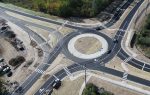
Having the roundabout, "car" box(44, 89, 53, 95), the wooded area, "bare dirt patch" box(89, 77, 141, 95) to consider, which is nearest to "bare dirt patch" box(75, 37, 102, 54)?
the roundabout

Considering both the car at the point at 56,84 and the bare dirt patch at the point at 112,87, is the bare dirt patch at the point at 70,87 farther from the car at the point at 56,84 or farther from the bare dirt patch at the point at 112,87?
the bare dirt patch at the point at 112,87

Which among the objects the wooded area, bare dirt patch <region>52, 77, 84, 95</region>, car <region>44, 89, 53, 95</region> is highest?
the wooded area

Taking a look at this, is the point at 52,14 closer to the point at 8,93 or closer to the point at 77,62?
the point at 77,62

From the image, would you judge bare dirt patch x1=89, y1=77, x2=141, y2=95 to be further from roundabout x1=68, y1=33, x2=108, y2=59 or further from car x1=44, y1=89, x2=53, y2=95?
car x1=44, y1=89, x2=53, y2=95

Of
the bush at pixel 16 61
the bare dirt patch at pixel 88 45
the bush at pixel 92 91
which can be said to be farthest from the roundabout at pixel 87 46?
the bush at pixel 16 61

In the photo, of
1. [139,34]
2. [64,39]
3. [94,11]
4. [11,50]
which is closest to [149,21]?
[139,34]

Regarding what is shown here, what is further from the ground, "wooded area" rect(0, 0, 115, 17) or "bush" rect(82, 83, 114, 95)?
"wooded area" rect(0, 0, 115, 17)

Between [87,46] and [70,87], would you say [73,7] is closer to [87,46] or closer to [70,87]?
[87,46]

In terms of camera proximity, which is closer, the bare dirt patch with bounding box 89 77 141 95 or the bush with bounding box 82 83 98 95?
the bush with bounding box 82 83 98 95
